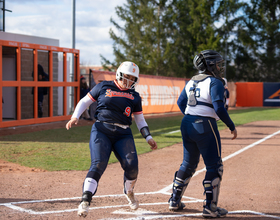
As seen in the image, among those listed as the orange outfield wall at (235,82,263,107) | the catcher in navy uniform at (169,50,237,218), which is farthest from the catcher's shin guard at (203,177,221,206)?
the orange outfield wall at (235,82,263,107)

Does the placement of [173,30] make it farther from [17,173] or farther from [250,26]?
[17,173]

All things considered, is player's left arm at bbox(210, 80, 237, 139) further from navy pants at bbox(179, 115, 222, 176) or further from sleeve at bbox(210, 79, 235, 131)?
navy pants at bbox(179, 115, 222, 176)

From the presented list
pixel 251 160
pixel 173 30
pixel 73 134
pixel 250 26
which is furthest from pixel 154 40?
pixel 251 160

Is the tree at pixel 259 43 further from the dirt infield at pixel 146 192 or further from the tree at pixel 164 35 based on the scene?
the dirt infield at pixel 146 192

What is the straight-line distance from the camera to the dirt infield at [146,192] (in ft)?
14.5

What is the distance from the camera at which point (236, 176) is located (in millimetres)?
6660

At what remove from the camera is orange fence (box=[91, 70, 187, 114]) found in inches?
818

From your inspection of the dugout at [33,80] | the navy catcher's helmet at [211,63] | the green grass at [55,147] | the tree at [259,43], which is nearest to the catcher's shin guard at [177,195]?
the navy catcher's helmet at [211,63]

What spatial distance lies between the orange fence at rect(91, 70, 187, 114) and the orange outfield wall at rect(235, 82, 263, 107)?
35.4 feet

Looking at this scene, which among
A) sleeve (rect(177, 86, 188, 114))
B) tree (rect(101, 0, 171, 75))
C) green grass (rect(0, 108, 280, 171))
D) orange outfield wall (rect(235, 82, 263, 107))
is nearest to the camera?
sleeve (rect(177, 86, 188, 114))

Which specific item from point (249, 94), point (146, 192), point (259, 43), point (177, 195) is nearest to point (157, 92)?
point (249, 94)

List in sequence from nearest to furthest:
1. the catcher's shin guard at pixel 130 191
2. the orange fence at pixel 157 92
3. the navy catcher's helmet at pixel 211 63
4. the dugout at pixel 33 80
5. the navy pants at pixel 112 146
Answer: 1. the navy pants at pixel 112 146
2. the catcher's shin guard at pixel 130 191
3. the navy catcher's helmet at pixel 211 63
4. the dugout at pixel 33 80
5. the orange fence at pixel 157 92

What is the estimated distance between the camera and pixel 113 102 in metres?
4.29

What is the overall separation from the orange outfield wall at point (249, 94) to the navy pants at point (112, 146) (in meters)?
31.8
